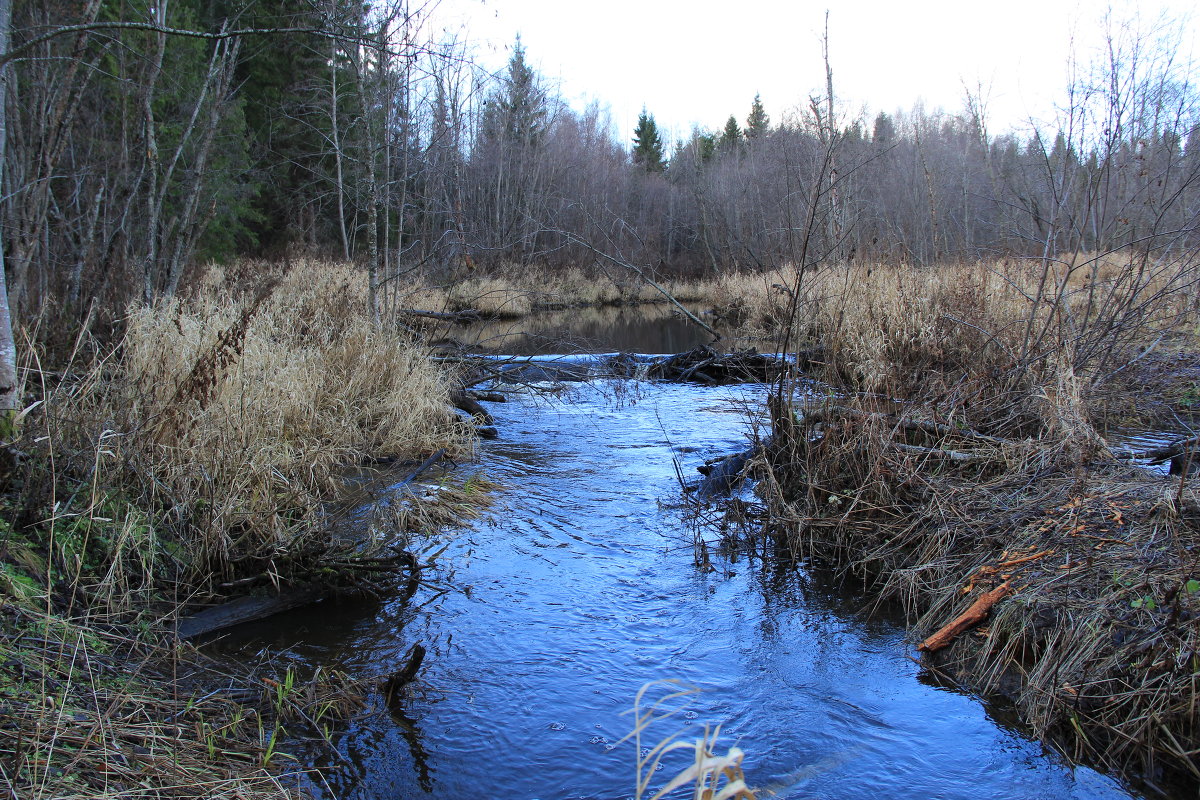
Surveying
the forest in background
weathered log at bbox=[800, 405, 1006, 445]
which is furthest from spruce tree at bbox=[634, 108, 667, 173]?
weathered log at bbox=[800, 405, 1006, 445]

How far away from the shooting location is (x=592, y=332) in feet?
63.6

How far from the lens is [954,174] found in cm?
2853

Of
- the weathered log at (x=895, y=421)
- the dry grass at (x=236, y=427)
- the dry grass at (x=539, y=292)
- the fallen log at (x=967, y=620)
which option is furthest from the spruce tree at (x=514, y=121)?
the fallen log at (x=967, y=620)

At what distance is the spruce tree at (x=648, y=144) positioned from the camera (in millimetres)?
46469

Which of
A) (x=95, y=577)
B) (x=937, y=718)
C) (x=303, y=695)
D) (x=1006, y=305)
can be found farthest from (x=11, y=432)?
(x=1006, y=305)

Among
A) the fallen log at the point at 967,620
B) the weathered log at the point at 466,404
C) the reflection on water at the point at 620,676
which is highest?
the weathered log at the point at 466,404

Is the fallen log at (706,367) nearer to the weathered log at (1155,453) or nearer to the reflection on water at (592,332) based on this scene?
Answer: the reflection on water at (592,332)

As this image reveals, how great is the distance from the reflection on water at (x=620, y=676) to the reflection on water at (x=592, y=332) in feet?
21.2

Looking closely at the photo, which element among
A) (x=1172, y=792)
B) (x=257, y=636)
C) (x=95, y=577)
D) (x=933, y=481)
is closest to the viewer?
(x=1172, y=792)

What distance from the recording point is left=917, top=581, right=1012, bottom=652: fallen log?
3705 mm

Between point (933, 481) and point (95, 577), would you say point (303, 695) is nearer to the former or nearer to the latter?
point (95, 577)

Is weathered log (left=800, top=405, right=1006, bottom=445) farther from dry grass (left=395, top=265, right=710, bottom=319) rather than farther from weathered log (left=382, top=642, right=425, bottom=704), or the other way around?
dry grass (left=395, top=265, right=710, bottom=319)

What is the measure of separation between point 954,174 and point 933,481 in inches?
1094

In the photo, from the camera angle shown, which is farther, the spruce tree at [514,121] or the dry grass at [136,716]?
the spruce tree at [514,121]
